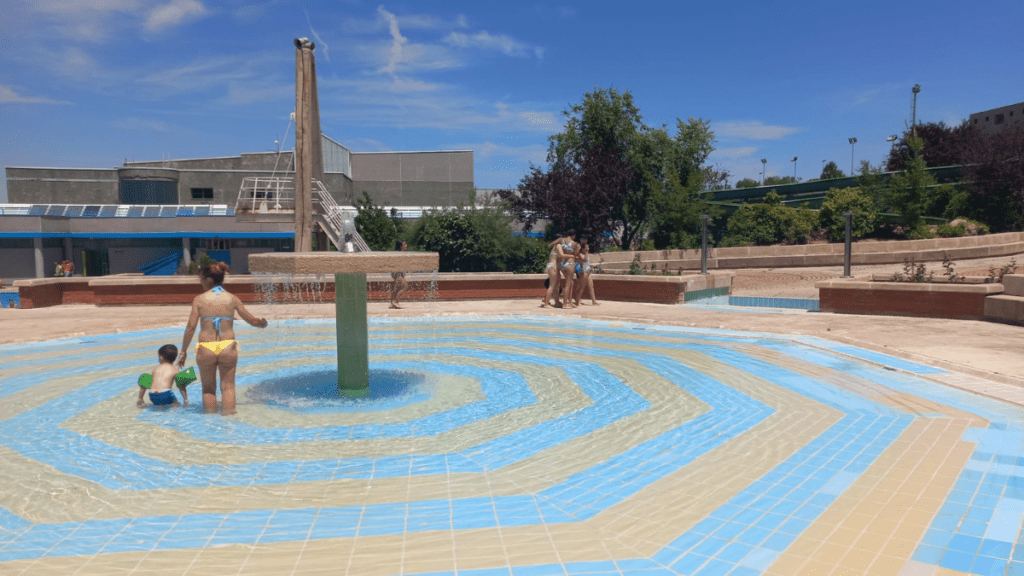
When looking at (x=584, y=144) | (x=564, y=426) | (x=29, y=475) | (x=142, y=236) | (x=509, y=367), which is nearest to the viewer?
(x=29, y=475)

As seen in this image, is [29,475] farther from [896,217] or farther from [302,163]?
[896,217]

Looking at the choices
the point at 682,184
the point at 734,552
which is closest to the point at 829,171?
the point at 682,184

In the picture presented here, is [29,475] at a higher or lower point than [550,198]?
lower

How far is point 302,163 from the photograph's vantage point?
862cm

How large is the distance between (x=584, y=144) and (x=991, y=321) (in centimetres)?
2917

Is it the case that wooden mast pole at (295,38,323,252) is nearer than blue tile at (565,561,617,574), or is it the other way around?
blue tile at (565,561,617,574)

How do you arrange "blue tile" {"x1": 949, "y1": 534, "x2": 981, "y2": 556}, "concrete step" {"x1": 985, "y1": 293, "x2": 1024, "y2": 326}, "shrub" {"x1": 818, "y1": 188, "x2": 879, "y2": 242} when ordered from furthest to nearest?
1. "shrub" {"x1": 818, "y1": 188, "x2": 879, "y2": 242}
2. "concrete step" {"x1": 985, "y1": 293, "x2": 1024, "y2": 326}
3. "blue tile" {"x1": 949, "y1": 534, "x2": 981, "y2": 556}

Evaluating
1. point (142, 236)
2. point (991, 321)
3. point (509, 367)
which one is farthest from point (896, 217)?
point (142, 236)

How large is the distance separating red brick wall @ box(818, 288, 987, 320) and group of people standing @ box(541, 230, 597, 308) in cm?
570

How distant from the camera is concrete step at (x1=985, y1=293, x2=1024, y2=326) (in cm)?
1163

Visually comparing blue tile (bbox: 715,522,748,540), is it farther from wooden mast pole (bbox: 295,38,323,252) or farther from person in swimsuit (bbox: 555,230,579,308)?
person in swimsuit (bbox: 555,230,579,308)

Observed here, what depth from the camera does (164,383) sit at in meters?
6.89

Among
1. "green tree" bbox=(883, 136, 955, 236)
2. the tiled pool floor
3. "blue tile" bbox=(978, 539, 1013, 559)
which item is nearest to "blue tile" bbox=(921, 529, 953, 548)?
the tiled pool floor

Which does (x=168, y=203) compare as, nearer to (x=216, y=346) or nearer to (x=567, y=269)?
(x=567, y=269)
